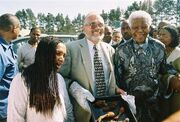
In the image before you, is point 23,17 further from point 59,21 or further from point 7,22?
point 7,22

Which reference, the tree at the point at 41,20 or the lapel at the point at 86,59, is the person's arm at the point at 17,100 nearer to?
the lapel at the point at 86,59

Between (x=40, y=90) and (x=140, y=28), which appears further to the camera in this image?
(x=140, y=28)

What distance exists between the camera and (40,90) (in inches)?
139

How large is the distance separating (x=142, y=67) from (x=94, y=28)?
786 mm

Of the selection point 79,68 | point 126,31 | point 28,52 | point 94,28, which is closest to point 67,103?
point 79,68

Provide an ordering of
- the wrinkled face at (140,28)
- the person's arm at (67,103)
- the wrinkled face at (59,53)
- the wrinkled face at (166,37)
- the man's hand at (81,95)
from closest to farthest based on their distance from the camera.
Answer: the wrinkled face at (59,53) → the person's arm at (67,103) → the man's hand at (81,95) → the wrinkled face at (140,28) → the wrinkled face at (166,37)

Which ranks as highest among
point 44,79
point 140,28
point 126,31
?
point 140,28

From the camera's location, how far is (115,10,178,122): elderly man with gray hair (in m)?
4.64

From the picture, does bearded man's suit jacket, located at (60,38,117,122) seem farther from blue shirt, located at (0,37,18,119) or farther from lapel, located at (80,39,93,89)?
blue shirt, located at (0,37,18,119)

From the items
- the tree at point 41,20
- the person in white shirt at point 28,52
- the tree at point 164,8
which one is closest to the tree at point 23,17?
the tree at point 41,20

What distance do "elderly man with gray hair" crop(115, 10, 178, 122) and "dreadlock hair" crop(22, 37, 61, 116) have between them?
4.32ft

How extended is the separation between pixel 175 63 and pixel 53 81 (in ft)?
7.04

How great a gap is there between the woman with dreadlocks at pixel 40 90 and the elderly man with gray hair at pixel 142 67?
4.06ft

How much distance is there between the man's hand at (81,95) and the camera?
4.14 metres
